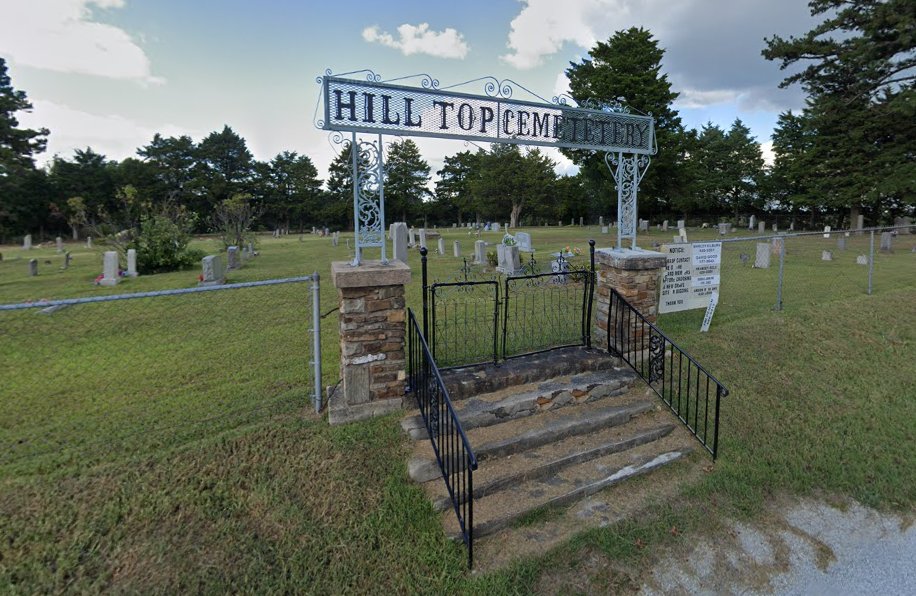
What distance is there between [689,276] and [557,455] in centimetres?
463

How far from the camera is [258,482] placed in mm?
3326

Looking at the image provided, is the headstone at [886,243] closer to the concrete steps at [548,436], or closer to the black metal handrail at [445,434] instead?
the concrete steps at [548,436]

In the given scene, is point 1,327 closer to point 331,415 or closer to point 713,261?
point 331,415

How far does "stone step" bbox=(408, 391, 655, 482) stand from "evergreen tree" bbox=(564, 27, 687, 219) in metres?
28.0

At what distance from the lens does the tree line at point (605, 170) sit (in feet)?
64.4

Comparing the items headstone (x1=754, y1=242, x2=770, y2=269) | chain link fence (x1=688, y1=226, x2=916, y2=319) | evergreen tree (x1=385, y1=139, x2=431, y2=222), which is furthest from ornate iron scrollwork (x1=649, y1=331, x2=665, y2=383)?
evergreen tree (x1=385, y1=139, x2=431, y2=222)

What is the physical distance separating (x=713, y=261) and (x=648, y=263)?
8.78ft

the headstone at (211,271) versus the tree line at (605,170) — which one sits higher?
the tree line at (605,170)

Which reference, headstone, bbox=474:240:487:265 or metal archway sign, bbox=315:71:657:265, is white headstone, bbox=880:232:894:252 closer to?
headstone, bbox=474:240:487:265

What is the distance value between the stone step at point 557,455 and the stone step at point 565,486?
4 centimetres

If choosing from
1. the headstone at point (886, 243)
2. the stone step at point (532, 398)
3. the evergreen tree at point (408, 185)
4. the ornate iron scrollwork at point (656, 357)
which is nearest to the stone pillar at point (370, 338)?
the stone step at point (532, 398)

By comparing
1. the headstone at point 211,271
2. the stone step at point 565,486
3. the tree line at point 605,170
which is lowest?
the stone step at point 565,486

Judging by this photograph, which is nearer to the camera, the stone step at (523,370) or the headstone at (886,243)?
the stone step at (523,370)

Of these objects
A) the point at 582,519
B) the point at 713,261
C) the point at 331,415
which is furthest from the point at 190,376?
the point at 713,261
